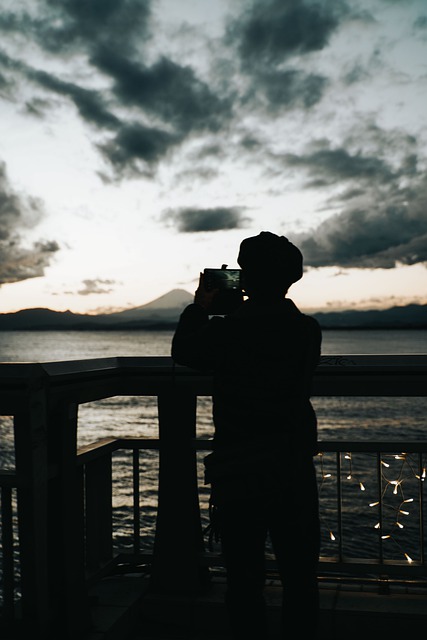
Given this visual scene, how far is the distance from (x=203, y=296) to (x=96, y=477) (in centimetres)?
150

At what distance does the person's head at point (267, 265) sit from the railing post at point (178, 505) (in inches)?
51.2

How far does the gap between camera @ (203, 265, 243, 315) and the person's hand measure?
0.4 inches

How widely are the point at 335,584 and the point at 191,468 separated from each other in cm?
104

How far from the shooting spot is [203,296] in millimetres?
2375

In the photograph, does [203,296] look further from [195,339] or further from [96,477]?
[96,477]

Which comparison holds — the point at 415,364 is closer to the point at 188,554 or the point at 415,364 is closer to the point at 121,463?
the point at 188,554

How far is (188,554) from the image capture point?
333cm

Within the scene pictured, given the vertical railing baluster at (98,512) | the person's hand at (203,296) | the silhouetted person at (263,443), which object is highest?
the person's hand at (203,296)

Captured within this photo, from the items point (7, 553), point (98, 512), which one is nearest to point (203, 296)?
point (7, 553)

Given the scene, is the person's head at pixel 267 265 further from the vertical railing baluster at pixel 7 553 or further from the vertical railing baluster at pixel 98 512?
the vertical railing baluster at pixel 98 512

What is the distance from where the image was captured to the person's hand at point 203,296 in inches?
93.2

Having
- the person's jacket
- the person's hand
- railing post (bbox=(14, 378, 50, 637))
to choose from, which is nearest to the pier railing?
railing post (bbox=(14, 378, 50, 637))

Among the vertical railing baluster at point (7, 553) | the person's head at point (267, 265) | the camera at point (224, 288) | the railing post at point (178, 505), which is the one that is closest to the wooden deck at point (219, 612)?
the railing post at point (178, 505)

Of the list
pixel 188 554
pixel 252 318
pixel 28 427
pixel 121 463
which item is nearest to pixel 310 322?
pixel 252 318
